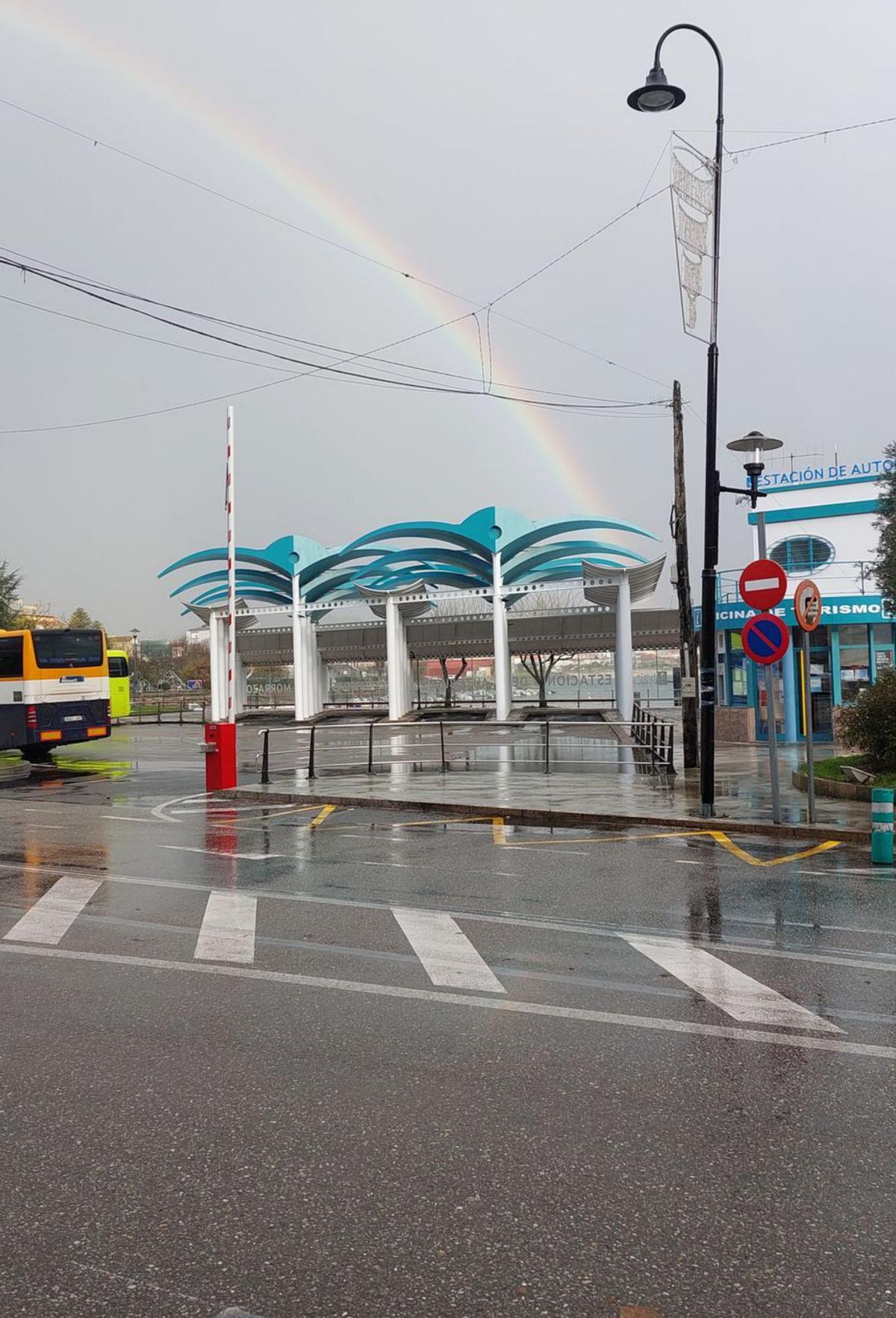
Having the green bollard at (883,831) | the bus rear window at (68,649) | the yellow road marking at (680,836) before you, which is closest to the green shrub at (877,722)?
the yellow road marking at (680,836)

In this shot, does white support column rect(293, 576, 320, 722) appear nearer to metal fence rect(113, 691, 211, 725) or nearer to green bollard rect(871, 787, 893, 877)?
metal fence rect(113, 691, 211, 725)

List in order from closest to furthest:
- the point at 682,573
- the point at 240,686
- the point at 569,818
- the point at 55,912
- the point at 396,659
A: the point at 55,912, the point at 569,818, the point at 682,573, the point at 396,659, the point at 240,686

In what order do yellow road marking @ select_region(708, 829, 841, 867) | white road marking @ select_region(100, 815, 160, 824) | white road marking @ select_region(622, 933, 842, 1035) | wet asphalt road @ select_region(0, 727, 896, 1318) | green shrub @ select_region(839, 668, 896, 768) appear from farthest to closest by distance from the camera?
green shrub @ select_region(839, 668, 896, 768)
white road marking @ select_region(100, 815, 160, 824)
yellow road marking @ select_region(708, 829, 841, 867)
white road marking @ select_region(622, 933, 842, 1035)
wet asphalt road @ select_region(0, 727, 896, 1318)

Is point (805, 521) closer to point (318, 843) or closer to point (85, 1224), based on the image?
point (318, 843)

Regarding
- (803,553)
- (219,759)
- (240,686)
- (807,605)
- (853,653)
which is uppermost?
(803,553)

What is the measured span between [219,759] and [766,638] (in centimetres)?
990

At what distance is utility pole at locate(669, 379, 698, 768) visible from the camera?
59.6 feet

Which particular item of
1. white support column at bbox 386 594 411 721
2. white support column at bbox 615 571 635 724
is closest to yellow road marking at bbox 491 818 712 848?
Answer: white support column at bbox 615 571 635 724

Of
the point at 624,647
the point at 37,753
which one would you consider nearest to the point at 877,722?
the point at 37,753

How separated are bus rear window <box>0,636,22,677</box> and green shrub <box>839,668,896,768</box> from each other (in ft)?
62.0

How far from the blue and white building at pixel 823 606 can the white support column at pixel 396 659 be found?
19.6 metres

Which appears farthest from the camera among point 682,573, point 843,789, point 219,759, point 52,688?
point 52,688

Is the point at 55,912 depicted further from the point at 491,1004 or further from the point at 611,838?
the point at 611,838

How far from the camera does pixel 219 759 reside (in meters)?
17.2
